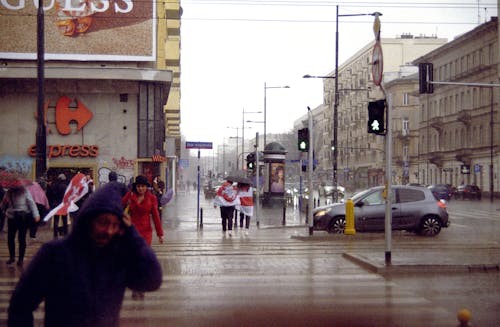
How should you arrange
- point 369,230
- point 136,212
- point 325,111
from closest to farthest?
point 136,212, point 369,230, point 325,111

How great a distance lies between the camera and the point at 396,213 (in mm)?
22641

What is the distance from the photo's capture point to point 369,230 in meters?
22.8

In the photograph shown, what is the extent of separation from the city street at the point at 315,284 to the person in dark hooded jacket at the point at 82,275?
4970 millimetres

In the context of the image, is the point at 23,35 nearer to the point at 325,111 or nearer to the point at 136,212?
the point at 136,212

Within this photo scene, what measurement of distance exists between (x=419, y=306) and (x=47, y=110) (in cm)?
2756

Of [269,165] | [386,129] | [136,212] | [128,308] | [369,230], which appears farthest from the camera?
[269,165]

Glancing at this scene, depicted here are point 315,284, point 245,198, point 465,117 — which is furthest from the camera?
point 465,117

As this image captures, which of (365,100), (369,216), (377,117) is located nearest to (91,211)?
(377,117)

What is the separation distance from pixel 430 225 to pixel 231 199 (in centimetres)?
578

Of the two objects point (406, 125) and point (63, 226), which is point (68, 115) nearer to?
point (63, 226)

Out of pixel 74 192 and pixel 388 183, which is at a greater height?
pixel 388 183

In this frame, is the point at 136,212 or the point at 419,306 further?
the point at 136,212

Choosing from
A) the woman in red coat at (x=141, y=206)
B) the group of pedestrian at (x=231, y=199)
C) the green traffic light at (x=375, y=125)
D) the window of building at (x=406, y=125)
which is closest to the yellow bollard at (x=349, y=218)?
the group of pedestrian at (x=231, y=199)

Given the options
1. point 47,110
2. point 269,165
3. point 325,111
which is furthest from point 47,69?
point 325,111
